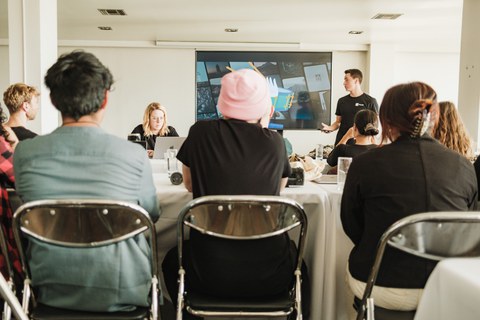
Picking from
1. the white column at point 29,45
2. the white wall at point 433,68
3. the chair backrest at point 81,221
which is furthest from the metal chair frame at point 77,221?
the white wall at point 433,68

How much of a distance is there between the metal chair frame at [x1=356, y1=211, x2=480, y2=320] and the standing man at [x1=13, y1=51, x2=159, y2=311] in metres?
0.69

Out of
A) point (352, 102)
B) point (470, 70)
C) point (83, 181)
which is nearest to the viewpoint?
point (83, 181)

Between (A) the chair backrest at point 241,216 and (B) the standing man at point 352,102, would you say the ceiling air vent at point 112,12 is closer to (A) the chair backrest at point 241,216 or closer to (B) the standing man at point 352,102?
(B) the standing man at point 352,102

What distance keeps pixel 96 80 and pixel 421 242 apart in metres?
1.08

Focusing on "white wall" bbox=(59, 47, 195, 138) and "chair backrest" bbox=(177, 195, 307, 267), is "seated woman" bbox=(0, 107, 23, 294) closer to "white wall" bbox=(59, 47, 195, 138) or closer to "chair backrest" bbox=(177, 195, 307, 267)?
"chair backrest" bbox=(177, 195, 307, 267)

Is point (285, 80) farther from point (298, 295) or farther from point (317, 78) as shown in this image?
point (298, 295)

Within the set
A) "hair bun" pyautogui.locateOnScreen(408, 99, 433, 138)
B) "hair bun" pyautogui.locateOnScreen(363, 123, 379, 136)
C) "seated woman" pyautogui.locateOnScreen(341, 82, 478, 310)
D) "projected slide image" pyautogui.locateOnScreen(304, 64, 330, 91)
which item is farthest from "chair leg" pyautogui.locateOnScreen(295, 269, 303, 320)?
"projected slide image" pyautogui.locateOnScreen(304, 64, 330, 91)

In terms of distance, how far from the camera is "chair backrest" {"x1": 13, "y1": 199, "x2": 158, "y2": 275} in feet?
3.99

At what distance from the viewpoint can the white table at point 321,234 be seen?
182cm

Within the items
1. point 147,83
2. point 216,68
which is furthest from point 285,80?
point 147,83

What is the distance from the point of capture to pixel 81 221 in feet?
4.12

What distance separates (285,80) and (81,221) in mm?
8105

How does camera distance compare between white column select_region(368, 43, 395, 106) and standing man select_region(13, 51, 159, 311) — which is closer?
standing man select_region(13, 51, 159, 311)

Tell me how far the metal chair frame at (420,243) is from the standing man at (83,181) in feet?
2.27
